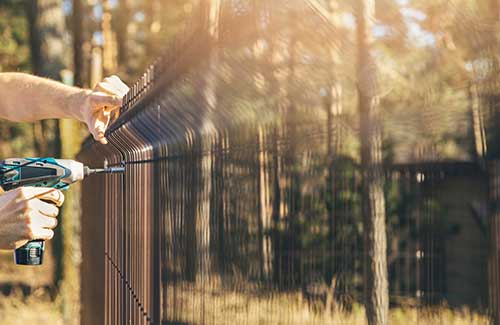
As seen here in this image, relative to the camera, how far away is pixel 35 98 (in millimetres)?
5727

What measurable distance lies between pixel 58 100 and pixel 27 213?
43.3 inches

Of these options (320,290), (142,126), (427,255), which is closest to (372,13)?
(142,126)

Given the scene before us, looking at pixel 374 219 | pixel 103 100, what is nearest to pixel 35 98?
pixel 103 100

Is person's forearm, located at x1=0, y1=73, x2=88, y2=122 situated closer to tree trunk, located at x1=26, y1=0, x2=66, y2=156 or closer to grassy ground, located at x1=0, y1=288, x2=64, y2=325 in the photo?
grassy ground, located at x1=0, y1=288, x2=64, y2=325

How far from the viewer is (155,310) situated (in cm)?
383

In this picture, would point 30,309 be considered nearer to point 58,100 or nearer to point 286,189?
point 58,100

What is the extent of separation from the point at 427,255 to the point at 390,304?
259 millimetres

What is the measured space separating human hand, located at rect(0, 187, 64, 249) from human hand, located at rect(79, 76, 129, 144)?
395mm

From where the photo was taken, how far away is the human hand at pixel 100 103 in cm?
458

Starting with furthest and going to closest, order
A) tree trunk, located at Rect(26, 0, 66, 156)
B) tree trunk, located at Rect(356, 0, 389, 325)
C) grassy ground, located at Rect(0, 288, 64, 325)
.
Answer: tree trunk, located at Rect(26, 0, 66, 156), grassy ground, located at Rect(0, 288, 64, 325), tree trunk, located at Rect(356, 0, 389, 325)

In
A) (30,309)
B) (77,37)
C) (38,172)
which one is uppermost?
(77,37)

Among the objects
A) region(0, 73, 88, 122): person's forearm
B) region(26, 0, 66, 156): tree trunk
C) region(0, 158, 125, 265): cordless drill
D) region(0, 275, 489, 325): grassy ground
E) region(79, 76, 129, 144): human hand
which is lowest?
region(0, 275, 489, 325): grassy ground

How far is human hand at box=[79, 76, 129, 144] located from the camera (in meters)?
4.58

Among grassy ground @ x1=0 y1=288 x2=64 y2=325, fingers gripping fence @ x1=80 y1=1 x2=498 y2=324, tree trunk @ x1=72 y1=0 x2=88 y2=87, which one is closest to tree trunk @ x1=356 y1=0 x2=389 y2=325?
fingers gripping fence @ x1=80 y1=1 x2=498 y2=324
